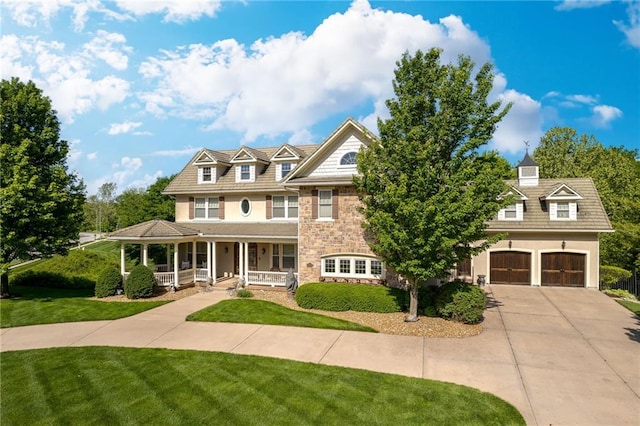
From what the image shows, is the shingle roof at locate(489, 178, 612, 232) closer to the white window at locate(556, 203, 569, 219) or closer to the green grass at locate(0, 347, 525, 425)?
the white window at locate(556, 203, 569, 219)

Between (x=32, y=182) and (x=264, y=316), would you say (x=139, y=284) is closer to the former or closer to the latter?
(x=32, y=182)

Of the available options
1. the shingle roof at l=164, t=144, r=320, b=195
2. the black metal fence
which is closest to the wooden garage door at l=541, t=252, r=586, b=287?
the black metal fence

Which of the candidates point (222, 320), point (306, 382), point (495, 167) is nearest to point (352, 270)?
point (222, 320)

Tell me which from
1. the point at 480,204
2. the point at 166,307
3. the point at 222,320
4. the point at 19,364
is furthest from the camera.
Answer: the point at 166,307

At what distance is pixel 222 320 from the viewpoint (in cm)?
1473

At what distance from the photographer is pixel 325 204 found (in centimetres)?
1873

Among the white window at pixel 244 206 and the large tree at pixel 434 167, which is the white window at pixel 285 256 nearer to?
the white window at pixel 244 206

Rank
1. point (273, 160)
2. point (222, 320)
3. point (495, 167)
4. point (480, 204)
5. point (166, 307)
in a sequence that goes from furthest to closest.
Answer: point (273, 160), point (166, 307), point (222, 320), point (495, 167), point (480, 204)

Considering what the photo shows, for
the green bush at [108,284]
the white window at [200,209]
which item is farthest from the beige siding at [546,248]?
the green bush at [108,284]

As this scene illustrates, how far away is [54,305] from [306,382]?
49.8 feet

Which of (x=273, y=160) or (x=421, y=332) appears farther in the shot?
(x=273, y=160)

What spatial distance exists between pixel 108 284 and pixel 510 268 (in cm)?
2394

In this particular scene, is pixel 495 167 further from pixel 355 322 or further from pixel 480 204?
pixel 355 322

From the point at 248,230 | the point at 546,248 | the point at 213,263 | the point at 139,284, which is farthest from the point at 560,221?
the point at 139,284
